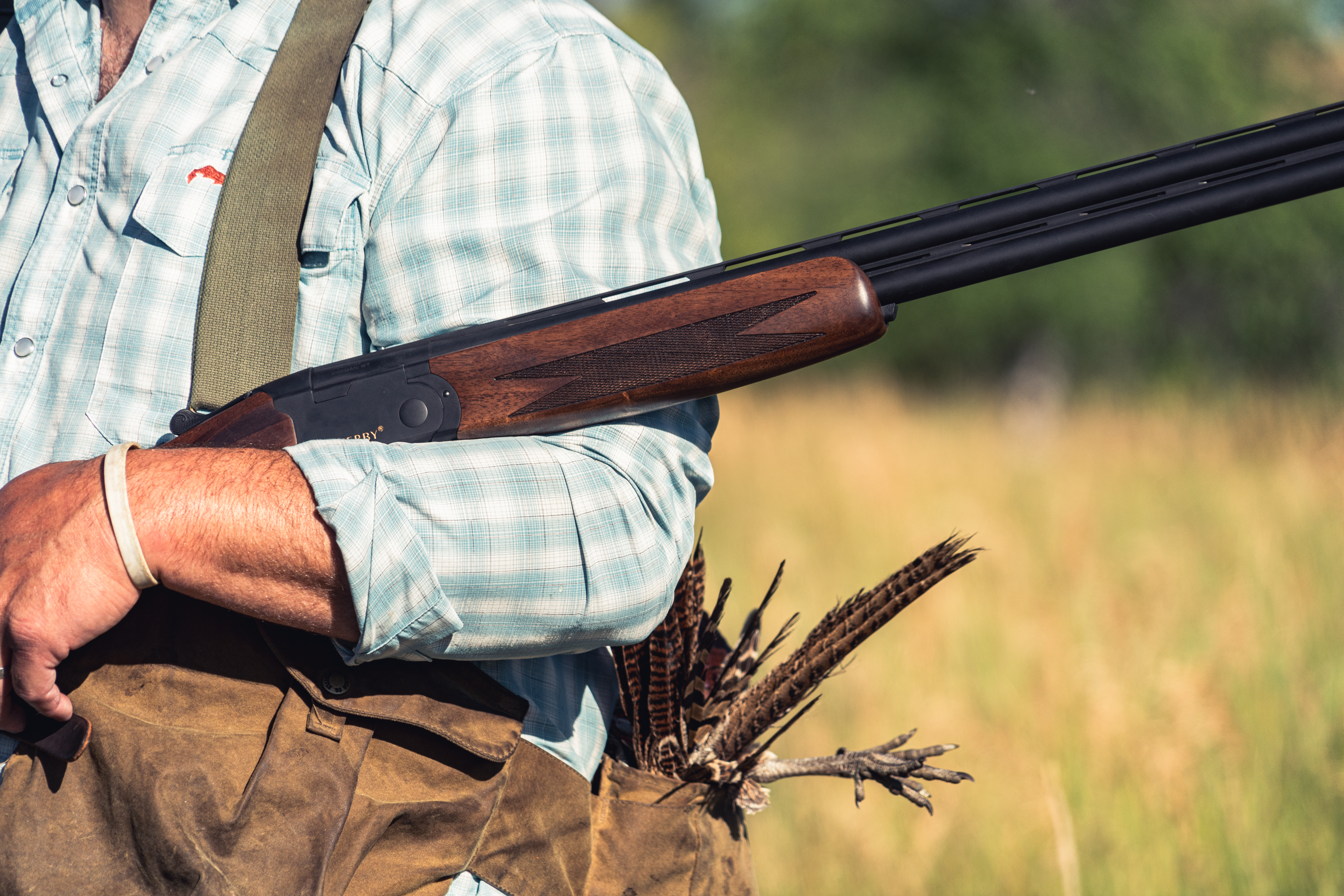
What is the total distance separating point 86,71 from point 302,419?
2.40 ft

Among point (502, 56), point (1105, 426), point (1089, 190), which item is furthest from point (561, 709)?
point (1105, 426)

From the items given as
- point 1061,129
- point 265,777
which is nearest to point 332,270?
point 265,777

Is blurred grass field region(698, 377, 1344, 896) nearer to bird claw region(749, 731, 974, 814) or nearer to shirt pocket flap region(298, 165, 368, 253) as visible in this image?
bird claw region(749, 731, 974, 814)

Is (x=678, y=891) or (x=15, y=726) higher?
(x=678, y=891)

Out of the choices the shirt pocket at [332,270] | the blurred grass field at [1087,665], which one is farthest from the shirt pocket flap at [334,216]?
the blurred grass field at [1087,665]

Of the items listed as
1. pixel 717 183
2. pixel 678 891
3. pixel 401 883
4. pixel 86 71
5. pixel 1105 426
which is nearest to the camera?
pixel 401 883

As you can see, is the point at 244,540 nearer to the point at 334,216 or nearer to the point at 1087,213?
the point at 334,216

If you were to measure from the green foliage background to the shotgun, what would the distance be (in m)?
9.89

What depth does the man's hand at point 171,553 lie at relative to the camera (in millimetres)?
1136

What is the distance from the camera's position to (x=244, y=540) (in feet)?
3.73

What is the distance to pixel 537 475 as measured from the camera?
118cm

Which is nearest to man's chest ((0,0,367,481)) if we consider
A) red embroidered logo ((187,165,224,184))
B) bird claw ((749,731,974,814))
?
red embroidered logo ((187,165,224,184))

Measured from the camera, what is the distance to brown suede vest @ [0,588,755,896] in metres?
1.18

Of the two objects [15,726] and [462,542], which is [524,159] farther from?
[15,726]
